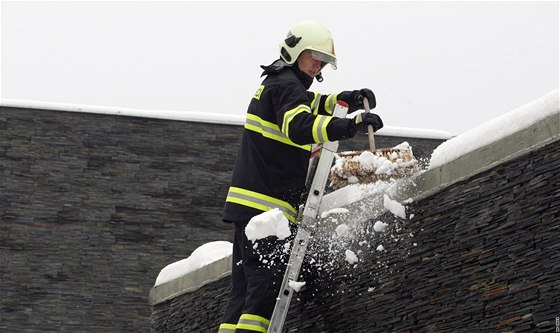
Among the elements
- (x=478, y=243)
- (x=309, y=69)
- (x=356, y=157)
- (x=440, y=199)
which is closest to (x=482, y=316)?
(x=478, y=243)

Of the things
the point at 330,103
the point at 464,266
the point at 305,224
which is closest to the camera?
the point at 464,266

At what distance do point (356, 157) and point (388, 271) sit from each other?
69 cm

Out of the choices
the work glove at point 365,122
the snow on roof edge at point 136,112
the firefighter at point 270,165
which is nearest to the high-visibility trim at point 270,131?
the firefighter at point 270,165

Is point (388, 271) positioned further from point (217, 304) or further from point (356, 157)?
point (217, 304)

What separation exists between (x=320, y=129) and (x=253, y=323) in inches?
47.4

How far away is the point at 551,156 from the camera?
5227mm

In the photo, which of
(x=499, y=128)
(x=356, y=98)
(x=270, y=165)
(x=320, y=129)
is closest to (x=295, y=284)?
(x=270, y=165)

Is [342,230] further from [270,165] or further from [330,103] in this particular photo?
[330,103]

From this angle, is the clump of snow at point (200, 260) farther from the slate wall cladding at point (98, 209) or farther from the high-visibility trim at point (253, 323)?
the slate wall cladding at point (98, 209)

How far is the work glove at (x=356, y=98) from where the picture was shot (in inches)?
260

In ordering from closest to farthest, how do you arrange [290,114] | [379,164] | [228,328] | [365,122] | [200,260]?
[365,122], [290,114], [379,164], [228,328], [200,260]

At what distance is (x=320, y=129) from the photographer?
605 centimetres

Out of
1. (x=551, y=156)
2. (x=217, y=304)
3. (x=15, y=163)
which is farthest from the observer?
(x=15, y=163)

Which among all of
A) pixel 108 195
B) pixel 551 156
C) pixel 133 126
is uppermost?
pixel 551 156
